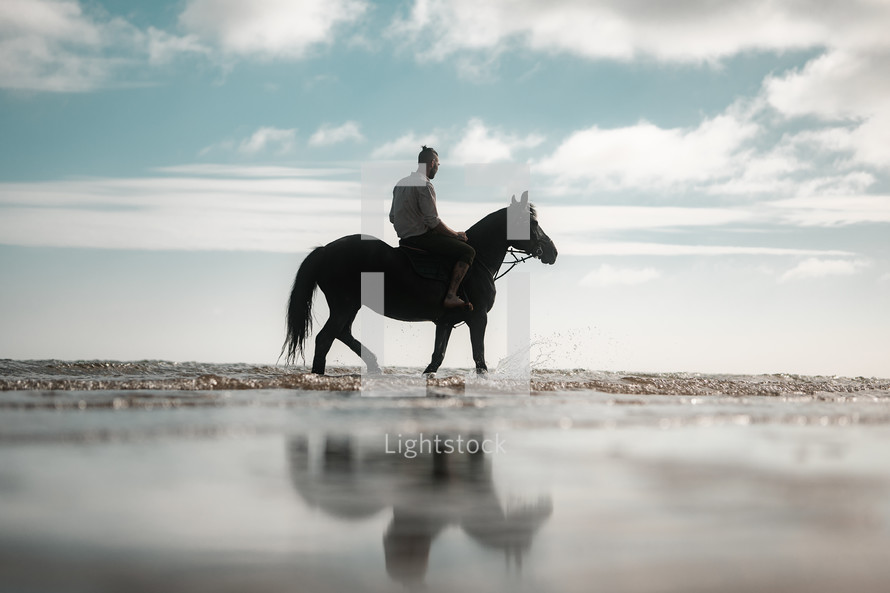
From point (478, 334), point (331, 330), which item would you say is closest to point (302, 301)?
point (331, 330)

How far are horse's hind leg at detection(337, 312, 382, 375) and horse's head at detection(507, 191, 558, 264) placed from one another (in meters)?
2.46

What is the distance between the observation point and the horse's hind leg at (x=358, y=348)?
990cm

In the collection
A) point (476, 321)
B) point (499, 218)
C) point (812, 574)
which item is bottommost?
point (812, 574)

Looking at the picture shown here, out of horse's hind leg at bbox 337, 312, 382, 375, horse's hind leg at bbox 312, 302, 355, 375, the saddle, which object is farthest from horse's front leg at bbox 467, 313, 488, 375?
horse's hind leg at bbox 312, 302, 355, 375

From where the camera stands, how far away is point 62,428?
14.5 feet

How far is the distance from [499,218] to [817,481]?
7.79 meters

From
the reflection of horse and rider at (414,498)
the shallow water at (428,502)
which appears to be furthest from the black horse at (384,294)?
the reflection of horse and rider at (414,498)

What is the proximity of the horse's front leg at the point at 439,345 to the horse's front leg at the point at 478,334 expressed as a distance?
1.04ft

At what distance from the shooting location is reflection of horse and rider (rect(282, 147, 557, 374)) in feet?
31.4

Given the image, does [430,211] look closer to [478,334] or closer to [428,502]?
[478,334]

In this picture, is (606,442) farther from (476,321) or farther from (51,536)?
(476,321)

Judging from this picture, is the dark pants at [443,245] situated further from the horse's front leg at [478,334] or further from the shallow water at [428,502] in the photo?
the shallow water at [428,502]

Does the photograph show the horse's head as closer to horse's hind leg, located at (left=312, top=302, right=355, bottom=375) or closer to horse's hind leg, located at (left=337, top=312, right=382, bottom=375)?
horse's hind leg, located at (left=337, top=312, right=382, bottom=375)

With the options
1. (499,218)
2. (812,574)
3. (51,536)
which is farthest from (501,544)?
(499,218)
